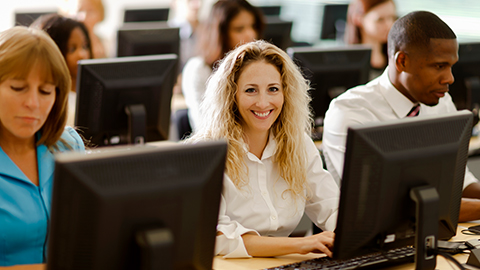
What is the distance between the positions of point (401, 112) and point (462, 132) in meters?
0.78

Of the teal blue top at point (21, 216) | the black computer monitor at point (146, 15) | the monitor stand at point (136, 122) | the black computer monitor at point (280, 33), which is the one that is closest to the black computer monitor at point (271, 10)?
the black computer monitor at point (146, 15)

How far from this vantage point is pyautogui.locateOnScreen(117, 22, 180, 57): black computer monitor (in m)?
3.37

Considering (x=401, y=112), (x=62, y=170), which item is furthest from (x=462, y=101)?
(x=62, y=170)

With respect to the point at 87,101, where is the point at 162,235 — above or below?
below

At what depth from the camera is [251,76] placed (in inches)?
72.6

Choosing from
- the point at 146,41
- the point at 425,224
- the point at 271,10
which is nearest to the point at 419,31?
the point at 425,224

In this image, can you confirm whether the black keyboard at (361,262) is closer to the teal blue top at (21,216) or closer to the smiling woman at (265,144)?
the smiling woman at (265,144)

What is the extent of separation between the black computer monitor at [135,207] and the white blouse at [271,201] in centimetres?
53

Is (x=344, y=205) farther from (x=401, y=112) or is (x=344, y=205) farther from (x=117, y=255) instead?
(x=401, y=112)

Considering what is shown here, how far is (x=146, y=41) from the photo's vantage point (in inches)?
136

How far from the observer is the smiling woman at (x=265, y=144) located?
5.85 ft

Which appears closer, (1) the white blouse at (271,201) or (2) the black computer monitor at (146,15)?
(1) the white blouse at (271,201)

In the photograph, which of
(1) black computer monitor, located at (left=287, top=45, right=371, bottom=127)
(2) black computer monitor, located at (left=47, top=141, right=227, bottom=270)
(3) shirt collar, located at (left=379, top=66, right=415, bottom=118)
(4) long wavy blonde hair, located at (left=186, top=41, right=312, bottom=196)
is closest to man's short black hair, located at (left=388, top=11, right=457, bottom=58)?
(3) shirt collar, located at (left=379, top=66, right=415, bottom=118)

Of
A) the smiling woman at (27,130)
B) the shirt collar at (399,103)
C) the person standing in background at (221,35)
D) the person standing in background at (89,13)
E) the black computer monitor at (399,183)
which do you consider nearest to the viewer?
the black computer monitor at (399,183)
